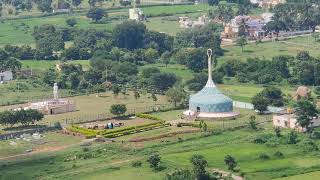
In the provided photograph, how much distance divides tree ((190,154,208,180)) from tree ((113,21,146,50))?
4318cm

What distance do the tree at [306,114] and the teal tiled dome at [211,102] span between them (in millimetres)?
5515

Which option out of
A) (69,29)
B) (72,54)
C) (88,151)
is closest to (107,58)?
(72,54)

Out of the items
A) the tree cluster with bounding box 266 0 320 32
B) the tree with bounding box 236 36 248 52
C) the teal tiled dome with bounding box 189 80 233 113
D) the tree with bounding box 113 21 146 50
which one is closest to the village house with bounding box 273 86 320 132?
the teal tiled dome with bounding box 189 80 233 113

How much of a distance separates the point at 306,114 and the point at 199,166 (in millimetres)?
11571

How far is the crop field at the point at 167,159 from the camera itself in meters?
41.5

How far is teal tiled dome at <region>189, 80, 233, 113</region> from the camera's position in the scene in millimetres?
53938

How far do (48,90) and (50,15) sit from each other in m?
43.9

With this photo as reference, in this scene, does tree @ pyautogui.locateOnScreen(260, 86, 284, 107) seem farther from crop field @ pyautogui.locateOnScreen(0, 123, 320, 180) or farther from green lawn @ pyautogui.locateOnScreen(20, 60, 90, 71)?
green lawn @ pyautogui.locateOnScreen(20, 60, 90, 71)

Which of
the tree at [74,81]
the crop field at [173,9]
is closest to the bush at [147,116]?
the tree at [74,81]

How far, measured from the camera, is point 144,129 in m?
50.8

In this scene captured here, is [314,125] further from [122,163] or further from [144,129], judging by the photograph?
[122,163]

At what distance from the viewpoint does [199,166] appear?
39781mm

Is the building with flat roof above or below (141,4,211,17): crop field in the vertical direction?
below

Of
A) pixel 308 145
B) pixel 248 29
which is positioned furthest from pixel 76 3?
pixel 308 145
